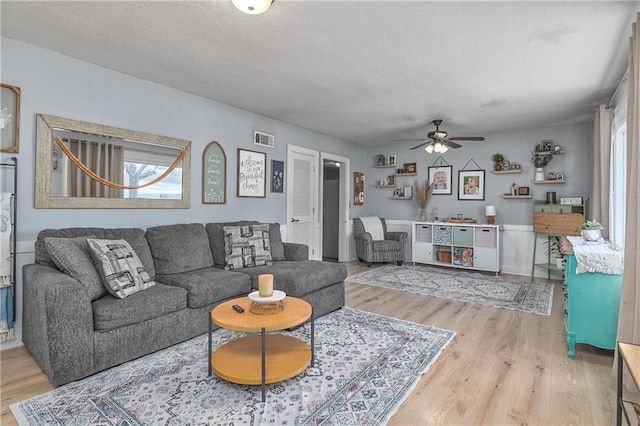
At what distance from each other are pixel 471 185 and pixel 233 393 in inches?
212

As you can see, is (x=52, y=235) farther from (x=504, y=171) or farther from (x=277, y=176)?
(x=504, y=171)

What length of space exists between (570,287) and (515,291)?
2.00 metres

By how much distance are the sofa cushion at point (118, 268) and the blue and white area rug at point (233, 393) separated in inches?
20.5

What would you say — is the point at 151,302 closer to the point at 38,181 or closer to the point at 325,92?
the point at 38,181

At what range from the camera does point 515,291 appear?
14.4ft

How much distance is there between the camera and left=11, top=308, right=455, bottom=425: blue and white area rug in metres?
1.76

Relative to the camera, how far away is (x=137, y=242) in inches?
117

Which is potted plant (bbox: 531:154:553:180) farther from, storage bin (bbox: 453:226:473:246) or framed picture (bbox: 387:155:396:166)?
framed picture (bbox: 387:155:396:166)

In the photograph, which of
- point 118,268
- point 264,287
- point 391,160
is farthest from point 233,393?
point 391,160

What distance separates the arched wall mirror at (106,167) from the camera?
9.00 feet

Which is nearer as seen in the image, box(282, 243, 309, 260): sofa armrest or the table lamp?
box(282, 243, 309, 260): sofa armrest

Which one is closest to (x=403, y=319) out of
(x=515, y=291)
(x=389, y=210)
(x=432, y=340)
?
(x=432, y=340)

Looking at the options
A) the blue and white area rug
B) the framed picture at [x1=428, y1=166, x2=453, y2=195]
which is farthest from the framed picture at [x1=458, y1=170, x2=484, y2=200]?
the blue and white area rug

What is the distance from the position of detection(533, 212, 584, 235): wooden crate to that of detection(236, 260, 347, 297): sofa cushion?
3.39m
